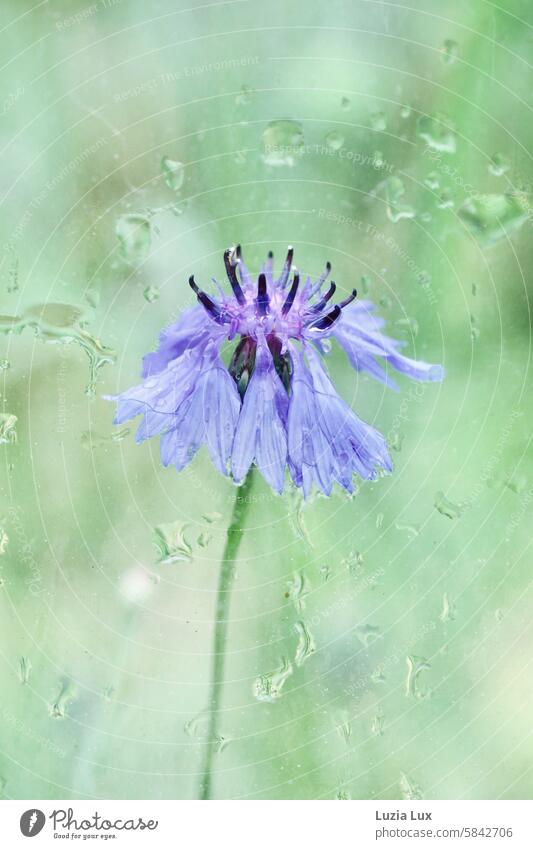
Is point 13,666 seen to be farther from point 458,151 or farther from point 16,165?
point 458,151

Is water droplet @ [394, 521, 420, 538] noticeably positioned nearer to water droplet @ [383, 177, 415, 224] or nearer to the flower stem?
the flower stem

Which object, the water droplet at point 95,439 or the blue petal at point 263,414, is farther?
the water droplet at point 95,439

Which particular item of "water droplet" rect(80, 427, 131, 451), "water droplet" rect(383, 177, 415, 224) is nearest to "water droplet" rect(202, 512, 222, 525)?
"water droplet" rect(80, 427, 131, 451)

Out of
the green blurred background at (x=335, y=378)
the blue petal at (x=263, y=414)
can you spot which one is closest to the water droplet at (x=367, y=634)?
the green blurred background at (x=335, y=378)

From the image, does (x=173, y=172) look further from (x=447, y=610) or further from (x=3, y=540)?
(x=447, y=610)

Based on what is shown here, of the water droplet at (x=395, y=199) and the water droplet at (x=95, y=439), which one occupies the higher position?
→ the water droplet at (x=395, y=199)

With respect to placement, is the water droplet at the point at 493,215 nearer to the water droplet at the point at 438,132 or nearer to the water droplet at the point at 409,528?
the water droplet at the point at 438,132
